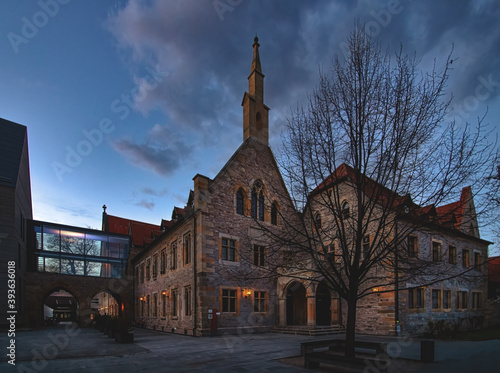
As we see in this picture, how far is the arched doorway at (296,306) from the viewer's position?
22.0 meters

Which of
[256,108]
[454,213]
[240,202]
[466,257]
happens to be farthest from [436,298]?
[256,108]

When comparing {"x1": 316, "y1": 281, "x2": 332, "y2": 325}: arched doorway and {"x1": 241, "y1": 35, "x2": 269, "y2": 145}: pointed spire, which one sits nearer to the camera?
{"x1": 316, "y1": 281, "x2": 332, "y2": 325}: arched doorway

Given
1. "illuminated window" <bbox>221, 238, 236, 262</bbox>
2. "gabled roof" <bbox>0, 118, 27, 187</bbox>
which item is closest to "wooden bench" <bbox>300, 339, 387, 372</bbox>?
"illuminated window" <bbox>221, 238, 236, 262</bbox>

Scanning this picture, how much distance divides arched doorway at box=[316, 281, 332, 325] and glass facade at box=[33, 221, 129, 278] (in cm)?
2311

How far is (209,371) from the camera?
8.55 m

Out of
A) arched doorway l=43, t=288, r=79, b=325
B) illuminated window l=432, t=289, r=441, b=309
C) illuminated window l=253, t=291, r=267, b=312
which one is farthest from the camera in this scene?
arched doorway l=43, t=288, r=79, b=325

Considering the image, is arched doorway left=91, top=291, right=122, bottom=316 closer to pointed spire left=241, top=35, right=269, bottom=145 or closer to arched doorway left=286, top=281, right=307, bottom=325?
arched doorway left=286, top=281, right=307, bottom=325

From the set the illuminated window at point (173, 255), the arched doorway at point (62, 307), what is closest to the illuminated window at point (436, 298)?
the illuminated window at point (173, 255)

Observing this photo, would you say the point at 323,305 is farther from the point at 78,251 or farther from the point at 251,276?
the point at 78,251

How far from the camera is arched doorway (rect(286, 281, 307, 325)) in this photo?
2195 cm

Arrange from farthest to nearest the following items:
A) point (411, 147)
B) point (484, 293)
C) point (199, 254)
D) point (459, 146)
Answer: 1. point (484, 293)
2. point (199, 254)
3. point (411, 147)
4. point (459, 146)

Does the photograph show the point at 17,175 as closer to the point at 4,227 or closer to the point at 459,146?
the point at 4,227

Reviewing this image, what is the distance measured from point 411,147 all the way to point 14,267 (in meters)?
27.3

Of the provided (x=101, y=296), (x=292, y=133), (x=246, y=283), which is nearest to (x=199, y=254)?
(x=246, y=283)
